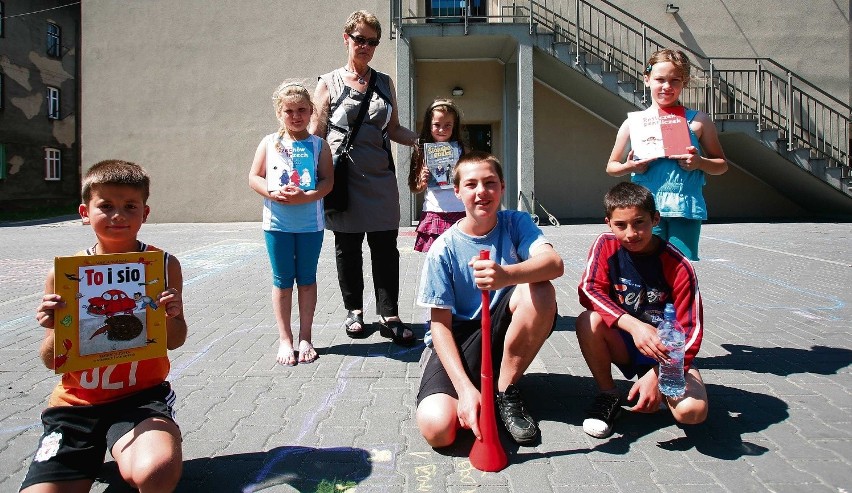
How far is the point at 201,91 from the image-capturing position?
18.0 metres

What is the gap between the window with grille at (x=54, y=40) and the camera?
1091 inches

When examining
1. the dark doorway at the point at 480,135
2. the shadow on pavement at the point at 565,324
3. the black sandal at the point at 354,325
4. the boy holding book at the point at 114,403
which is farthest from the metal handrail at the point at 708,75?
the boy holding book at the point at 114,403

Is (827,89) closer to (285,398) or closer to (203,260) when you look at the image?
(203,260)

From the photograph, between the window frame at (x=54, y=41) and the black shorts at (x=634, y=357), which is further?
the window frame at (x=54, y=41)

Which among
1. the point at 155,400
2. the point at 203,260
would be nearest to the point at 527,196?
the point at 203,260

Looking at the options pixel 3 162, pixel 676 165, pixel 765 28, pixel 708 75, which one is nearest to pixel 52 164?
pixel 3 162

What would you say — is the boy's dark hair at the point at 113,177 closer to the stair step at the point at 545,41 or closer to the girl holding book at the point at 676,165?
the girl holding book at the point at 676,165

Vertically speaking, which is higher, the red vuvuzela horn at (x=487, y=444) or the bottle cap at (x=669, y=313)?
the bottle cap at (x=669, y=313)

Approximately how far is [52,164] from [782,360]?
31180 millimetres

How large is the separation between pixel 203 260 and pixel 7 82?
71.9ft

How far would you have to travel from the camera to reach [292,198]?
12.6ft

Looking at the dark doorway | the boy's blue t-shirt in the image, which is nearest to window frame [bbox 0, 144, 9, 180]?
the dark doorway

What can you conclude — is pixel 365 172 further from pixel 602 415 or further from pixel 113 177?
pixel 602 415

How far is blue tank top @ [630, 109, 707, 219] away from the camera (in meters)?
3.65
